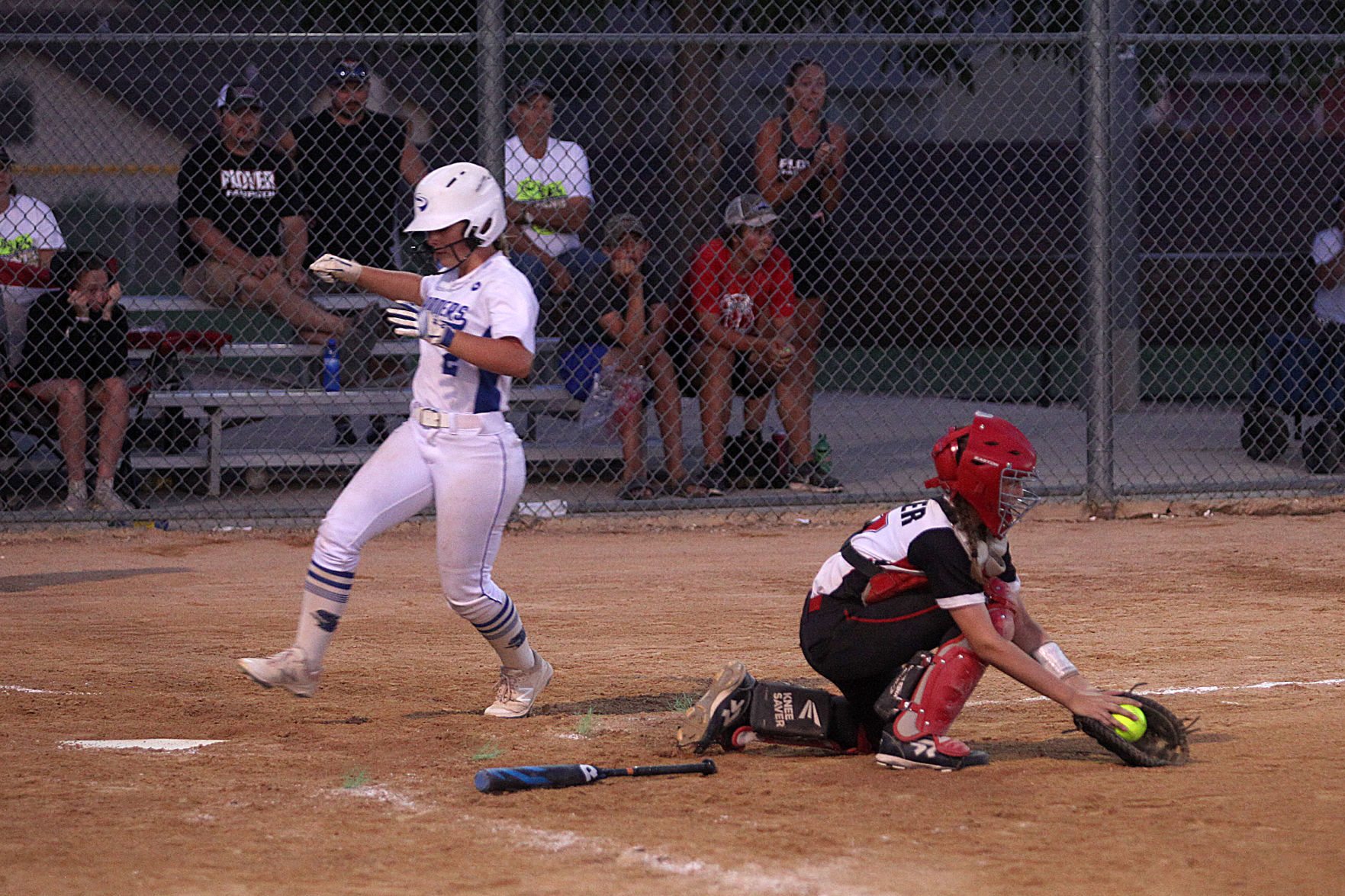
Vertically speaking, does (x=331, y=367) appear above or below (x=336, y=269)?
below

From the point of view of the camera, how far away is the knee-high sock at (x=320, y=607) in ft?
14.2

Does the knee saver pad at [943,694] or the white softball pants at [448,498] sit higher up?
the white softball pants at [448,498]

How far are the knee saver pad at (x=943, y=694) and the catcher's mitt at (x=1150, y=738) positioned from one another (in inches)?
11.8

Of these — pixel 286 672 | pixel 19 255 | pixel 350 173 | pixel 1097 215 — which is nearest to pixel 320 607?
pixel 286 672

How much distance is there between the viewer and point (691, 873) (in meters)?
2.97

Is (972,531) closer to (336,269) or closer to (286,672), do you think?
(286,672)

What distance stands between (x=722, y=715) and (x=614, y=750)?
1.08 ft

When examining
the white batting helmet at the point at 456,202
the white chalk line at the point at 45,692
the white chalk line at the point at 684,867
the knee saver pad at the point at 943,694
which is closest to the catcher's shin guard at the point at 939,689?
the knee saver pad at the point at 943,694

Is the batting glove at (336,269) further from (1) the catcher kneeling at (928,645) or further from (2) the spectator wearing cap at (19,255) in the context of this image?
(2) the spectator wearing cap at (19,255)

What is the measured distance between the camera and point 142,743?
4.17 m

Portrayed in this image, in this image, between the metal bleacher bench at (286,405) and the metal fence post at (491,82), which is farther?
the metal bleacher bench at (286,405)

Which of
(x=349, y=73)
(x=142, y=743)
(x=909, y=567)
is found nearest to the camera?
(x=909, y=567)

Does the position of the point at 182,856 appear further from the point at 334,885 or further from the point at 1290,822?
the point at 1290,822

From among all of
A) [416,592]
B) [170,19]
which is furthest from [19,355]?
[170,19]
